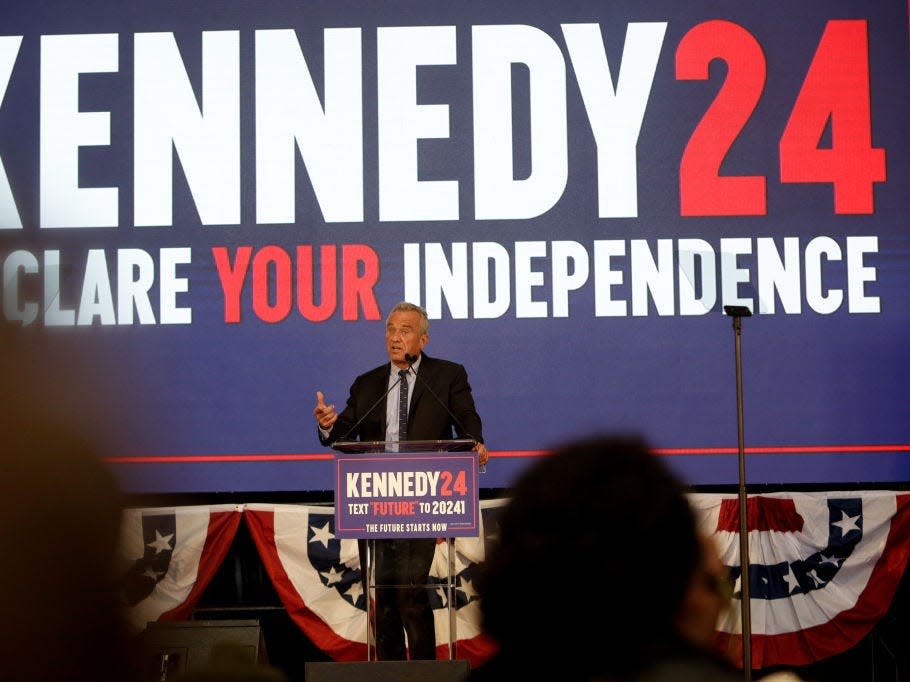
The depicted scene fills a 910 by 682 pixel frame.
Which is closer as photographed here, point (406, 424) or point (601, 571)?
point (601, 571)

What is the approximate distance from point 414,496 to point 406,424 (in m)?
0.62

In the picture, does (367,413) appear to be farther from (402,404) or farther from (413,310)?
(413,310)

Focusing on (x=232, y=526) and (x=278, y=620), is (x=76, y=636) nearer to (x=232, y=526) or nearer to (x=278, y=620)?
(x=232, y=526)

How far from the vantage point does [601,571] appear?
0.86m

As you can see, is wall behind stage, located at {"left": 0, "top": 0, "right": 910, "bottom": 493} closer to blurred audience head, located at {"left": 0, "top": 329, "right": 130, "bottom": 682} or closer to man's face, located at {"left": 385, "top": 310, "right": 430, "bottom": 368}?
man's face, located at {"left": 385, "top": 310, "right": 430, "bottom": 368}

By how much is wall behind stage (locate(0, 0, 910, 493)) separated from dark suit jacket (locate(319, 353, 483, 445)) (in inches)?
34.9

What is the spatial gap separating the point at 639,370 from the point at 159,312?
2322 mm

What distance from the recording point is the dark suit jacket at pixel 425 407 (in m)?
4.56

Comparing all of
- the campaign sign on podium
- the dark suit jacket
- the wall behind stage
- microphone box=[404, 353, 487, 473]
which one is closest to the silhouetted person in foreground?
the campaign sign on podium

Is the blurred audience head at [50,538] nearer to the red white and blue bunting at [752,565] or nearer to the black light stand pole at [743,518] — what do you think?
the black light stand pole at [743,518]

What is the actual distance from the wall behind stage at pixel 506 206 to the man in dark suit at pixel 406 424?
35.1 inches

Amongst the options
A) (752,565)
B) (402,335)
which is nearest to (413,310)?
(402,335)

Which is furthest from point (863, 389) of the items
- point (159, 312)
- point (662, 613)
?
point (662, 613)

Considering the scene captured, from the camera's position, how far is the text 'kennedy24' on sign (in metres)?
3.98
